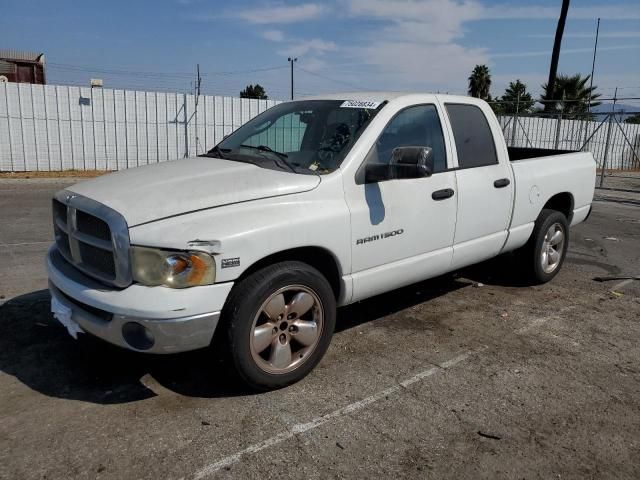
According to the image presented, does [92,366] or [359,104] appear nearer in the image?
[92,366]

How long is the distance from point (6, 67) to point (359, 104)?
21.6m

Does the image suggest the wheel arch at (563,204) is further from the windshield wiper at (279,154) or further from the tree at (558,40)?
the tree at (558,40)

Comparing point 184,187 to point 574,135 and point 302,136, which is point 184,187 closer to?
point 302,136

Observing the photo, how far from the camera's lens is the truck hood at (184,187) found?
3.20 m

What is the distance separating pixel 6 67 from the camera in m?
21.1

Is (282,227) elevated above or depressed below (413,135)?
below

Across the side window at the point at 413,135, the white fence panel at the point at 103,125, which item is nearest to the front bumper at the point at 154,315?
the side window at the point at 413,135

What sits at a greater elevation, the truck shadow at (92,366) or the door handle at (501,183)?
the door handle at (501,183)

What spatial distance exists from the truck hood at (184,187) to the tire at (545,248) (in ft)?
10.1

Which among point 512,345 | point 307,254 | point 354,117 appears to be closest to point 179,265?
point 307,254

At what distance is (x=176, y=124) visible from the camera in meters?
18.0

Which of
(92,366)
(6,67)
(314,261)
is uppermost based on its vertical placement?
(6,67)

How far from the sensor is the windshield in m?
3.93

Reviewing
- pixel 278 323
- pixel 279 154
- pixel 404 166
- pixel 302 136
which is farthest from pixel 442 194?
pixel 278 323
